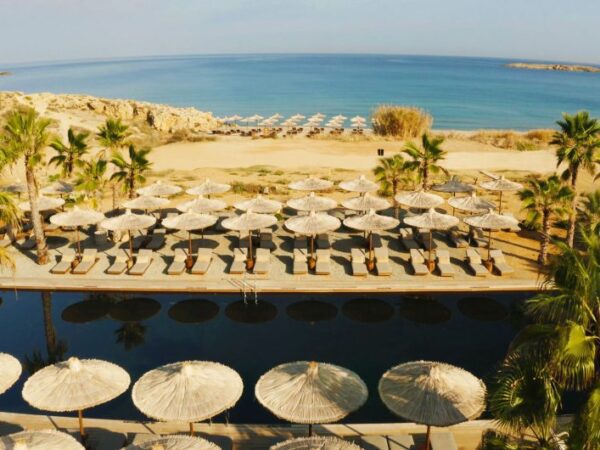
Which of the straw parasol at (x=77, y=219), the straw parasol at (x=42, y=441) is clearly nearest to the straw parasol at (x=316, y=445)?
the straw parasol at (x=42, y=441)

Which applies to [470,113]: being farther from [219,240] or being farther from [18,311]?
[18,311]

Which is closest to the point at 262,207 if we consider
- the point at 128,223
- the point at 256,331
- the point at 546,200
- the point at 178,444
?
the point at 128,223

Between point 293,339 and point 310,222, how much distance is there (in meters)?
4.83

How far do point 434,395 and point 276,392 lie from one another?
296 cm

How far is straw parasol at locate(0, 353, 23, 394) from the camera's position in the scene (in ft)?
33.7

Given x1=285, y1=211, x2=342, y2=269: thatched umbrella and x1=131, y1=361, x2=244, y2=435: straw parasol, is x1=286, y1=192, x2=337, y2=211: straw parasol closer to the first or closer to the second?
x1=285, y1=211, x2=342, y2=269: thatched umbrella

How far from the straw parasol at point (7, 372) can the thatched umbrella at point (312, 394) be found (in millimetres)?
5060

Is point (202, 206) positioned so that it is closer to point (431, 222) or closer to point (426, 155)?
point (431, 222)

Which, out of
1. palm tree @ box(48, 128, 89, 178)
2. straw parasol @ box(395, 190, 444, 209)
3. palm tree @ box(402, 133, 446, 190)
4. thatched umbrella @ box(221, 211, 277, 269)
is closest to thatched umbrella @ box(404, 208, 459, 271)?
straw parasol @ box(395, 190, 444, 209)

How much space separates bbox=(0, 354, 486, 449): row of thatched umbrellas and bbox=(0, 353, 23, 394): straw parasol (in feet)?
0.12

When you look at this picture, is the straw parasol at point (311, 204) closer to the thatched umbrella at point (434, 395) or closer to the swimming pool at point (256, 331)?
the swimming pool at point (256, 331)

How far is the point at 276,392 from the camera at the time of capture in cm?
983

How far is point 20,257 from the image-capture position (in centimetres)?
2002

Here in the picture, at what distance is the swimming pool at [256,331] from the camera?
14352 millimetres
